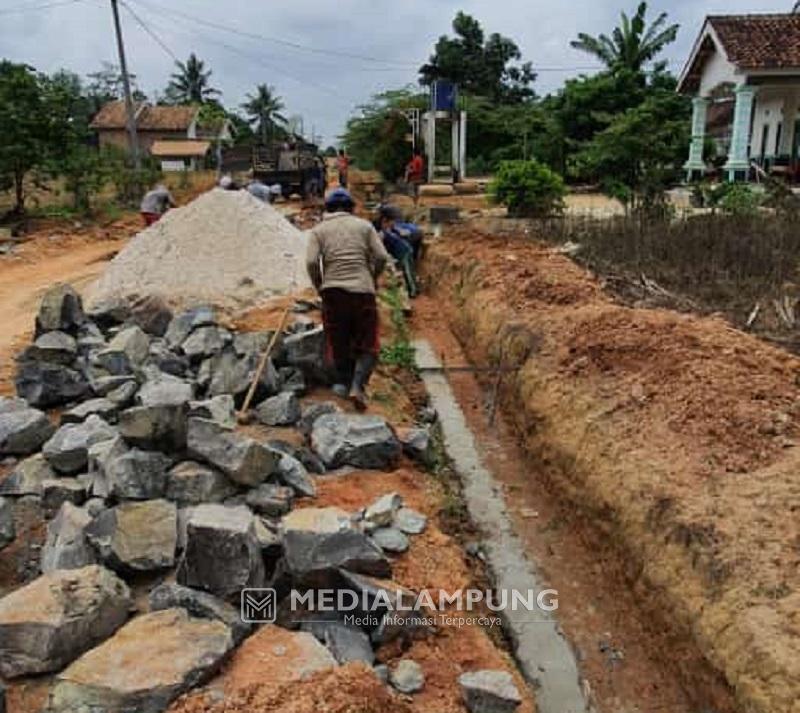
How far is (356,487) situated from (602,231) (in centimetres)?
675

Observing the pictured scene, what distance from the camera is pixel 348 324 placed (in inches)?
218

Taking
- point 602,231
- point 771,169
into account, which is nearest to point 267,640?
point 602,231

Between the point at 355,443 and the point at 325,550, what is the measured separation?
144 centimetres

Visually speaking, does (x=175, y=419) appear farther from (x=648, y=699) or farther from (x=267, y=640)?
(x=648, y=699)

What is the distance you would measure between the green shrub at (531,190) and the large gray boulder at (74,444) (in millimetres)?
9847

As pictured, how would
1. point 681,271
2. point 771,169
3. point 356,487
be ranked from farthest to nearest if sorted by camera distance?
point 771,169, point 681,271, point 356,487

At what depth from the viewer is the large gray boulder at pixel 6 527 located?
3.70m

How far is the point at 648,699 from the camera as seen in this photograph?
10.8 feet

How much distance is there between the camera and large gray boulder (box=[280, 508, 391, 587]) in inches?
125

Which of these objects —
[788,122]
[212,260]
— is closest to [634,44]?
[788,122]

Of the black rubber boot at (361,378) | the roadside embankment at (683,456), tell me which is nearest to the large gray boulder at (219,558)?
the roadside embankment at (683,456)

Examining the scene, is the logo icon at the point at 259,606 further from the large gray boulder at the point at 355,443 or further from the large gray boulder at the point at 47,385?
the large gray boulder at the point at 47,385

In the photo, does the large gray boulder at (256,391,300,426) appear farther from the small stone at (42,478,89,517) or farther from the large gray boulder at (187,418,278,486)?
the small stone at (42,478,89,517)

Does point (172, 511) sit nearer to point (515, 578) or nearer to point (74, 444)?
point (74, 444)
